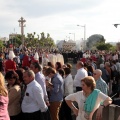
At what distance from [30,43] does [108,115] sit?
345 feet

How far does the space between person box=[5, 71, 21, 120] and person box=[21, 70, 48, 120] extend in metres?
0.15

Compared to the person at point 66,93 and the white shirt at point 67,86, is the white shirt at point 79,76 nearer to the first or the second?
the person at point 66,93

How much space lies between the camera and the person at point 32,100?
6062mm

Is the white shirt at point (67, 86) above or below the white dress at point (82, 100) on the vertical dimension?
below

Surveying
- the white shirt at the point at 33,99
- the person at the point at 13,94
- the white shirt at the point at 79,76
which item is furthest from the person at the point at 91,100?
the white shirt at the point at 79,76

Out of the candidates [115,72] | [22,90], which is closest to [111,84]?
[115,72]

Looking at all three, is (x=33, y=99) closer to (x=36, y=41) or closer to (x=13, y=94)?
(x=13, y=94)

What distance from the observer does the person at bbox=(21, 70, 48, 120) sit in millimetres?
6062

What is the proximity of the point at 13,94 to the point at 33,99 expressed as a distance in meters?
0.38

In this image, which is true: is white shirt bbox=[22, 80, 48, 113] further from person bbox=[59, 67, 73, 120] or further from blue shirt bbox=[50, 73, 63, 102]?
person bbox=[59, 67, 73, 120]

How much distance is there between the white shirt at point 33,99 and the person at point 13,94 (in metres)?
0.16

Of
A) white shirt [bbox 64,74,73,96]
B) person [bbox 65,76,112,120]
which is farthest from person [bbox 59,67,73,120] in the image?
person [bbox 65,76,112,120]

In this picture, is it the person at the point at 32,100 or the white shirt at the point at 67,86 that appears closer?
the person at the point at 32,100

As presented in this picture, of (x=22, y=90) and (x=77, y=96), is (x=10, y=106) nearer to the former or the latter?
(x=22, y=90)
